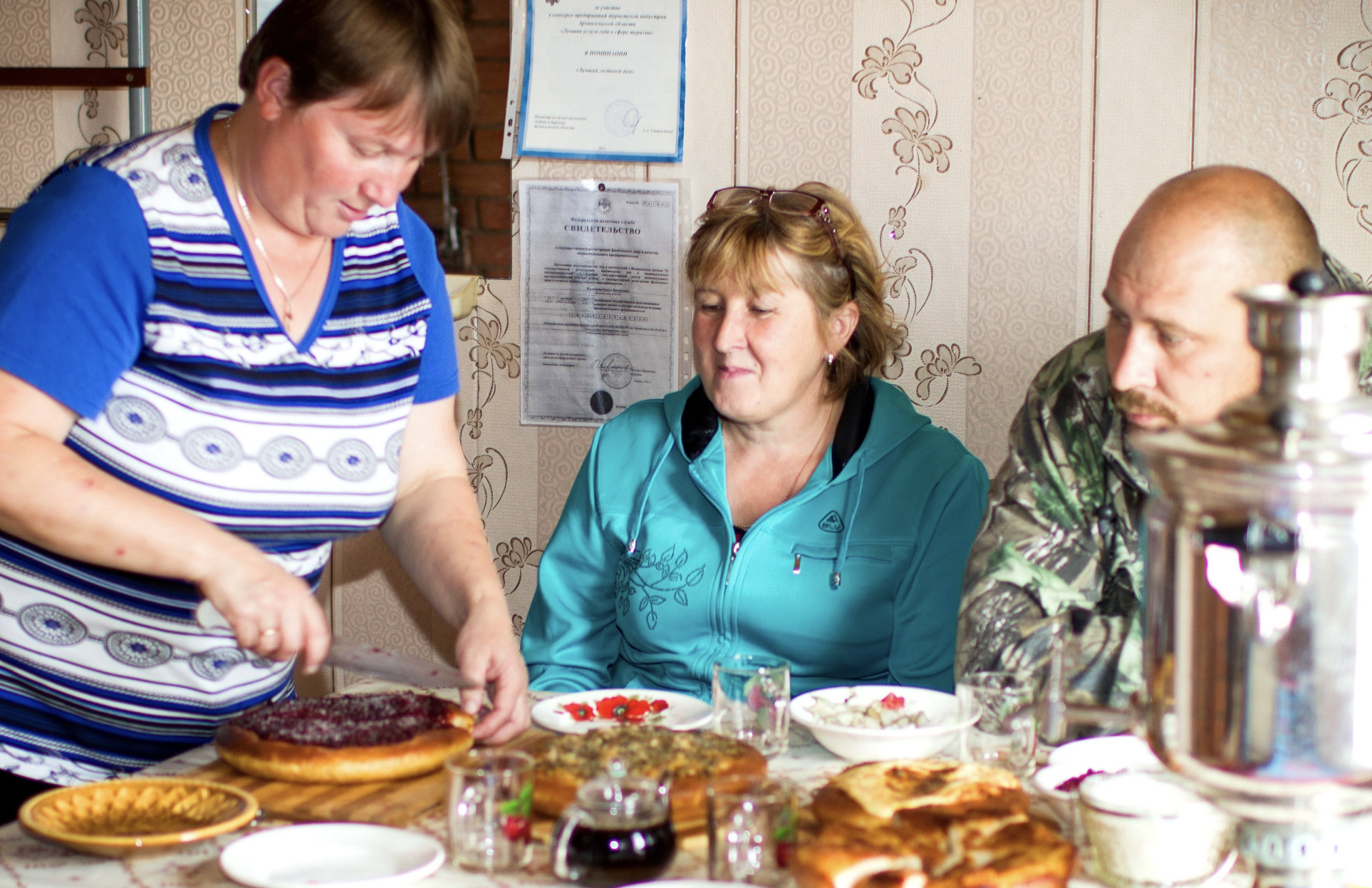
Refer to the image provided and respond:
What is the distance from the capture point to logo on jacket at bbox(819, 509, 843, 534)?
6.51ft

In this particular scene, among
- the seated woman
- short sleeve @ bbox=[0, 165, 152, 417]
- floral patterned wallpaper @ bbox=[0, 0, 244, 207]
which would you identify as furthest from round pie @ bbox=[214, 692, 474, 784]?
floral patterned wallpaper @ bbox=[0, 0, 244, 207]

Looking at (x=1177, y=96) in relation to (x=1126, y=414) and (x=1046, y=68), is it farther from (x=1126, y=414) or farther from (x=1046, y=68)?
(x=1126, y=414)

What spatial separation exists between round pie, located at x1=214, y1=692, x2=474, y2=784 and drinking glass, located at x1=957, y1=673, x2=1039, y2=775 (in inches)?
20.9

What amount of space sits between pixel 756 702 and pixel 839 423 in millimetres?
806

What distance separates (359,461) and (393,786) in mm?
431

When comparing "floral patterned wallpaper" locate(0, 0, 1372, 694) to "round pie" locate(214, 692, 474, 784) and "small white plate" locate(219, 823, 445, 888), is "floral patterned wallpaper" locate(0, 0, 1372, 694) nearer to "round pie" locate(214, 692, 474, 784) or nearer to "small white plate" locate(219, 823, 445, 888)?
"round pie" locate(214, 692, 474, 784)

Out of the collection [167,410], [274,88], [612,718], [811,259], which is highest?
[274,88]

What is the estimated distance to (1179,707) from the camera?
0.74 metres

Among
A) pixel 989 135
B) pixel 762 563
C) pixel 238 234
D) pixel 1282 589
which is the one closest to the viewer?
pixel 1282 589

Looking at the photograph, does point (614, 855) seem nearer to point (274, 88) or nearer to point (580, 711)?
point (580, 711)

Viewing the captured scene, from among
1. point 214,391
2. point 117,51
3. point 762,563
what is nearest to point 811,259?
point 762,563

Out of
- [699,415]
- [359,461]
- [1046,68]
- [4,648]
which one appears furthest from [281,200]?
[1046,68]

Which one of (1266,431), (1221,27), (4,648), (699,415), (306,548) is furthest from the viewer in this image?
(1221,27)

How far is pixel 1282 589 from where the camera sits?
0.69 m
